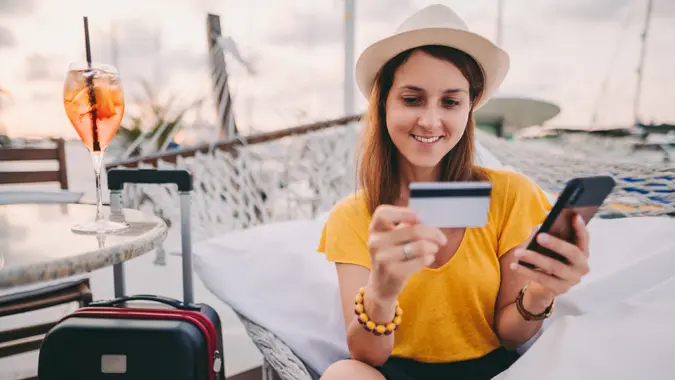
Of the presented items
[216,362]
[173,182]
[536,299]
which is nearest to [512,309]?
[536,299]

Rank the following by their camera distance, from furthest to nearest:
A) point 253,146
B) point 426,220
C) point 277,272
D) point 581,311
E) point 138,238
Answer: point 253,146
point 277,272
point 581,311
point 138,238
point 426,220

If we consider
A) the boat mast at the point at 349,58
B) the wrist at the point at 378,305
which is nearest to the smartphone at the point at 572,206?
the wrist at the point at 378,305

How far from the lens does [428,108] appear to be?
86cm

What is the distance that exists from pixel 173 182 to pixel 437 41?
648 mm

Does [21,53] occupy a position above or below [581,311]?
above

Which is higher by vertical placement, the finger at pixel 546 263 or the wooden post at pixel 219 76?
the wooden post at pixel 219 76

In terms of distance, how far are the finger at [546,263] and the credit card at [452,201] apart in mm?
156

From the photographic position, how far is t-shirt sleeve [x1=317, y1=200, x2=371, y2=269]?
2.98 ft

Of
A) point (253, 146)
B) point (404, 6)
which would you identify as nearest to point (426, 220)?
point (404, 6)

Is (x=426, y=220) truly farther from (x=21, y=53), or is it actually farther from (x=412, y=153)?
(x=21, y=53)

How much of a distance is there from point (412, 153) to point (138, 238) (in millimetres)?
534

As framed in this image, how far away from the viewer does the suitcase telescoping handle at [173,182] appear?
1.00 meters

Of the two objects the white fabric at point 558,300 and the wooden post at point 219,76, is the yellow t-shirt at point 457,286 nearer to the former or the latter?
the white fabric at point 558,300

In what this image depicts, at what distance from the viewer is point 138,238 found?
0.75 metres
